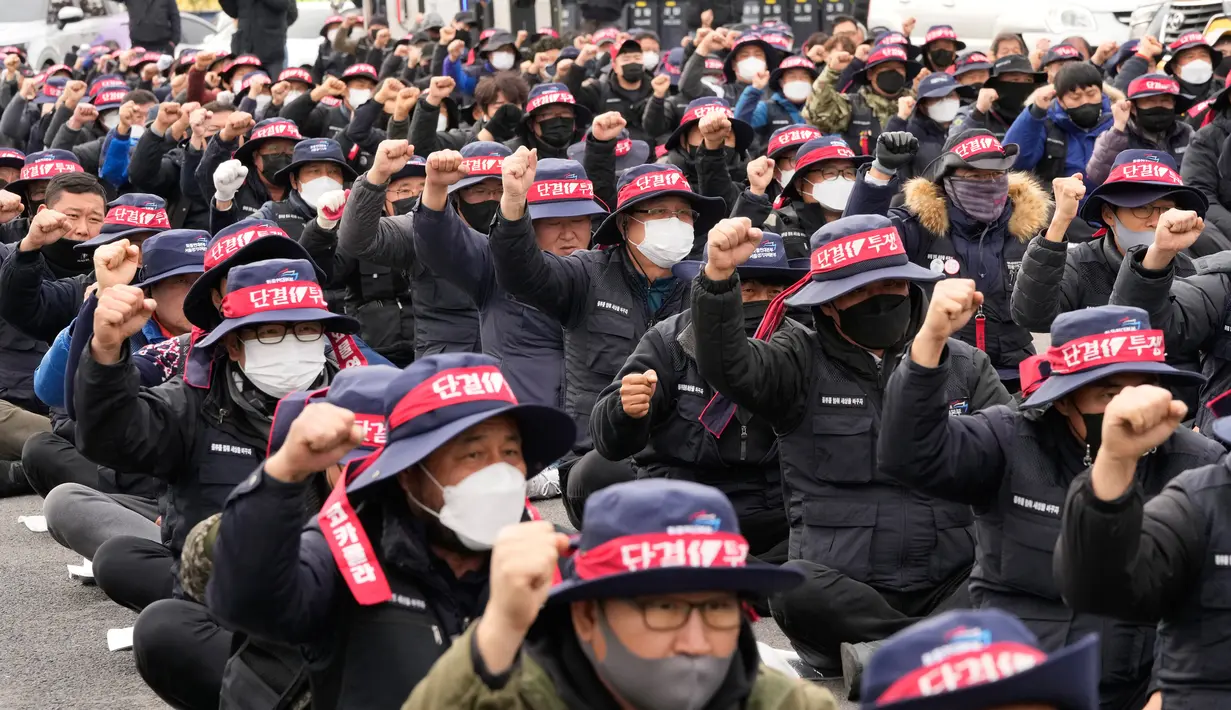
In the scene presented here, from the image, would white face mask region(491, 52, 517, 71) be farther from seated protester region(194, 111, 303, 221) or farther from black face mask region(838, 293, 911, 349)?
black face mask region(838, 293, 911, 349)

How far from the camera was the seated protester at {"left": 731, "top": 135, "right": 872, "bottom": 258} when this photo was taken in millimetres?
9586

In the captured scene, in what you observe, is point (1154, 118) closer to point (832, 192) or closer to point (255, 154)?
point (832, 192)

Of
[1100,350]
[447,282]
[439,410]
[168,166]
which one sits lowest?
[168,166]

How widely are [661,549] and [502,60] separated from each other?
586 inches

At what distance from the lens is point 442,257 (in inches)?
322

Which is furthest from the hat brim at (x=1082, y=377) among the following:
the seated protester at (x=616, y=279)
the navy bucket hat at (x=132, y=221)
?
the navy bucket hat at (x=132, y=221)

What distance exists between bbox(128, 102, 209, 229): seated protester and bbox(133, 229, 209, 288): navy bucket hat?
5640mm

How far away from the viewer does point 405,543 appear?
4.05 meters

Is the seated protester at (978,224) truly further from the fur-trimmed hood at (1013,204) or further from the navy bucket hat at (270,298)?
the navy bucket hat at (270,298)

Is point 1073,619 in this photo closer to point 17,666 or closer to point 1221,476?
point 1221,476

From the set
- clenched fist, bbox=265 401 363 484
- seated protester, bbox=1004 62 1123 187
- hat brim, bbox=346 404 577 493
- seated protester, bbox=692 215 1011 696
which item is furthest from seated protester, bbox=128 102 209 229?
clenched fist, bbox=265 401 363 484

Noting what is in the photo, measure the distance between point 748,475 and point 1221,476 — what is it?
2.93 metres

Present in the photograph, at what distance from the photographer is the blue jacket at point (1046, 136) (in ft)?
38.1

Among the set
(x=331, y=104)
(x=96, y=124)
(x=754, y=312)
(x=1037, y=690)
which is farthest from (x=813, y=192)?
(x=96, y=124)
